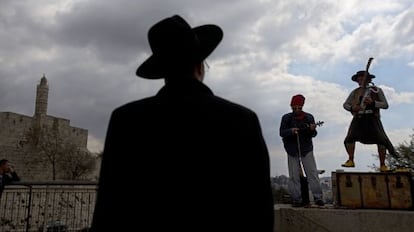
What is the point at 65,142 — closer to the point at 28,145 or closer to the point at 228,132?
the point at 28,145

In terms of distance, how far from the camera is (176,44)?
6.01 ft

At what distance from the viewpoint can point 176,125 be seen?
5.43 feet

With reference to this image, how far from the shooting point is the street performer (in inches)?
238

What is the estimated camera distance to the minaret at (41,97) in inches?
1645

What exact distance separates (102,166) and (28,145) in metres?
37.5

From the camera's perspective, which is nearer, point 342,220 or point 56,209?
point 342,220

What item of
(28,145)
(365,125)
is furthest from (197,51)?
(28,145)

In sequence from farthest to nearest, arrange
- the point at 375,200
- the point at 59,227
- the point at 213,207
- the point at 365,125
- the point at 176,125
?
1. the point at 59,227
2. the point at 365,125
3. the point at 375,200
4. the point at 176,125
5. the point at 213,207

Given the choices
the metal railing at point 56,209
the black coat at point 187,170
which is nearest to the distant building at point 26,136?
the metal railing at point 56,209

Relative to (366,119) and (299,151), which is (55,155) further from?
(366,119)

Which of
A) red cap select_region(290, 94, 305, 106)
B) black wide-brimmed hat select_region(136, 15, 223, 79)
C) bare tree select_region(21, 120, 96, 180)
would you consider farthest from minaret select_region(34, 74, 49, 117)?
black wide-brimmed hat select_region(136, 15, 223, 79)

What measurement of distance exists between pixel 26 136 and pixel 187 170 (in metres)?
38.0

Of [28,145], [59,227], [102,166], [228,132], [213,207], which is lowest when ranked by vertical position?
[59,227]

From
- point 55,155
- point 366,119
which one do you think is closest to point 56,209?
point 366,119
